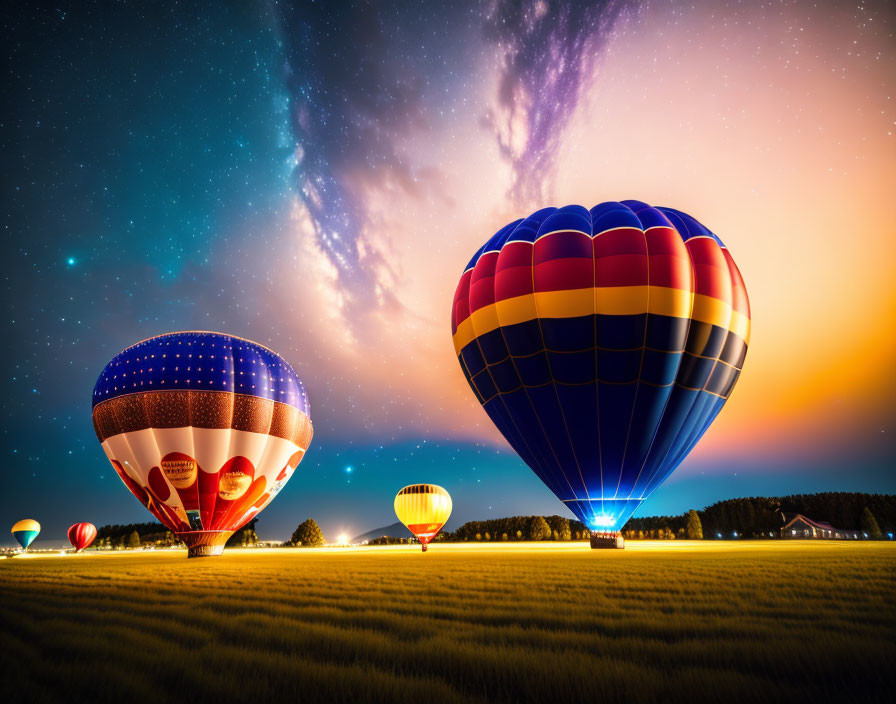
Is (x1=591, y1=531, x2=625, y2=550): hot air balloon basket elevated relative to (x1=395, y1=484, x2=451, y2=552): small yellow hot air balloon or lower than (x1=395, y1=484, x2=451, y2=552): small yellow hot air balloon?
lower

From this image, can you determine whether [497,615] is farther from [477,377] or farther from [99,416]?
[99,416]

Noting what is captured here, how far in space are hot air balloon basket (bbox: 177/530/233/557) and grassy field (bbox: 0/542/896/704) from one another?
53.3ft

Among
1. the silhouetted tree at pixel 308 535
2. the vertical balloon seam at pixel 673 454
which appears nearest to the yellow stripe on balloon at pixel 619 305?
the vertical balloon seam at pixel 673 454

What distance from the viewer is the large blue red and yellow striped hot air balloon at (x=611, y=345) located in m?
18.5

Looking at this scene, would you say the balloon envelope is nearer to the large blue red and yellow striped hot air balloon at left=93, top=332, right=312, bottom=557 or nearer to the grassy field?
the large blue red and yellow striped hot air balloon at left=93, top=332, right=312, bottom=557

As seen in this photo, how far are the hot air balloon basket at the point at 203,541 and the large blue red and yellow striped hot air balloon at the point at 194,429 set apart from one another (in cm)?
5

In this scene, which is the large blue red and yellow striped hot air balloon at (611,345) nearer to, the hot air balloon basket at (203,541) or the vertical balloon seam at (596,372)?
the vertical balloon seam at (596,372)

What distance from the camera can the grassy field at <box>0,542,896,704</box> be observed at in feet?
9.94

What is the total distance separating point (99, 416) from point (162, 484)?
5.05 m

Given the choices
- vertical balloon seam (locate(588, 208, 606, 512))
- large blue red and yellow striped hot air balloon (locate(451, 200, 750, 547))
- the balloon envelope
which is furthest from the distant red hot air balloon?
vertical balloon seam (locate(588, 208, 606, 512))

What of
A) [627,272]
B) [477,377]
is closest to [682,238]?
[627,272]

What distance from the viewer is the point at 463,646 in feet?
13.1

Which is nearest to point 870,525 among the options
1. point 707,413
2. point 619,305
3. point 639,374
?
point 707,413

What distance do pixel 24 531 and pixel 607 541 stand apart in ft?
288
